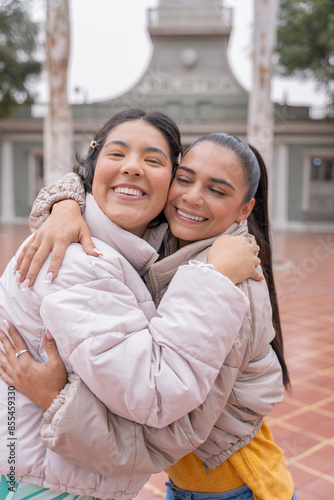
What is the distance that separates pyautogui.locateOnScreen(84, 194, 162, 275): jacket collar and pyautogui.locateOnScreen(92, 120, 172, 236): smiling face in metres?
0.04

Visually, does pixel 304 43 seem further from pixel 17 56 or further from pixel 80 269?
pixel 80 269

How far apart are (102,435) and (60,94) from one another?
732cm

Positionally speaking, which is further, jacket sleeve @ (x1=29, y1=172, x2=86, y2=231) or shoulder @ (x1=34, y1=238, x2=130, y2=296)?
jacket sleeve @ (x1=29, y1=172, x2=86, y2=231)

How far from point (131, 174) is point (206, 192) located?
23 cm

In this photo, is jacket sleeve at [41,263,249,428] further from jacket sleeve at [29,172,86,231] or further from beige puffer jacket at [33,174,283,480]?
jacket sleeve at [29,172,86,231]

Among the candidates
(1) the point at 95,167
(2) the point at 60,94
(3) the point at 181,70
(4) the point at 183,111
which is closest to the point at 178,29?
(3) the point at 181,70

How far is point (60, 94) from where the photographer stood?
7535 mm

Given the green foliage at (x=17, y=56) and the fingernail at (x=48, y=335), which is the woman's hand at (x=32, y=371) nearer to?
the fingernail at (x=48, y=335)

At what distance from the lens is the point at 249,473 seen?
1.26 meters

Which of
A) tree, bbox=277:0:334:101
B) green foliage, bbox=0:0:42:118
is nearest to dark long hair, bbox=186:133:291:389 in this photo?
tree, bbox=277:0:334:101

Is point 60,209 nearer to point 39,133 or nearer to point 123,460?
point 123,460

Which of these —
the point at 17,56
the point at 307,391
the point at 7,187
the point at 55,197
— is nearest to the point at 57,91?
the point at 307,391

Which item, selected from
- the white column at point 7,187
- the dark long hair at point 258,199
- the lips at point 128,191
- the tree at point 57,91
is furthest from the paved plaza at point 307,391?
the white column at point 7,187

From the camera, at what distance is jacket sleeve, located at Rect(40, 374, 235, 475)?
1.02 meters
